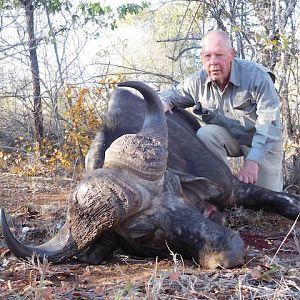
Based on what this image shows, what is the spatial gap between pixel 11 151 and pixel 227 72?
535 cm

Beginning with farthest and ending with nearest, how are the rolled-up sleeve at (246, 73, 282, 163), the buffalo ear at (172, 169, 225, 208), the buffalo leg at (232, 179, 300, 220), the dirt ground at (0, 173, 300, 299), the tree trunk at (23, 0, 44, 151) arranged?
the tree trunk at (23, 0, 44, 151) < the rolled-up sleeve at (246, 73, 282, 163) < the buffalo leg at (232, 179, 300, 220) < the buffalo ear at (172, 169, 225, 208) < the dirt ground at (0, 173, 300, 299)

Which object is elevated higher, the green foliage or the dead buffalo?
the green foliage

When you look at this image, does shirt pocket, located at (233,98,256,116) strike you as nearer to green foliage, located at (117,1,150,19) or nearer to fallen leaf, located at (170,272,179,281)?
fallen leaf, located at (170,272,179,281)

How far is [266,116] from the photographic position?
15.6ft

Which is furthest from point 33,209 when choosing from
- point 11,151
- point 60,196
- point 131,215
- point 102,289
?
point 11,151

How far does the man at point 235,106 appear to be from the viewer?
15.6 feet

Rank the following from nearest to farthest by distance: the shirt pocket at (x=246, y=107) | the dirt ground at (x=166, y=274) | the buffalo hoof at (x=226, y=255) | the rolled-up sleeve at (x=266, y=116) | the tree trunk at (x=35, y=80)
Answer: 1. the dirt ground at (x=166, y=274)
2. the buffalo hoof at (x=226, y=255)
3. the rolled-up sleeve at (x=266, y=116)
4. the shirt pocket at (x=246, y=107)
5. the tree trunk at (x=35, y=80)

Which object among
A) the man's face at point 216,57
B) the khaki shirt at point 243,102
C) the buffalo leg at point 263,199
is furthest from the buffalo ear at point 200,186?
the man's face at point 216,57

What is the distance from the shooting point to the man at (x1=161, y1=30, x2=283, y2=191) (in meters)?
4.75

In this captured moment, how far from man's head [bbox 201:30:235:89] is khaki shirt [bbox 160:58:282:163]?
0.09m

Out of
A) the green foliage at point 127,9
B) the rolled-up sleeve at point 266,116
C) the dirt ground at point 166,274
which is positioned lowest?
the dirt ground at point 166,274

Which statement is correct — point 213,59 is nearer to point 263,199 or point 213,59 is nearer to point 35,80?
point 263,199

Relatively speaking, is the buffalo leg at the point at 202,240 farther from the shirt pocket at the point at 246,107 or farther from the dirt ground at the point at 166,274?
the shirt pocket at the point at 246,107

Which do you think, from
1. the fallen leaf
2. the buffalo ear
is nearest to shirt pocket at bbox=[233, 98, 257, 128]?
the buffalo ear
